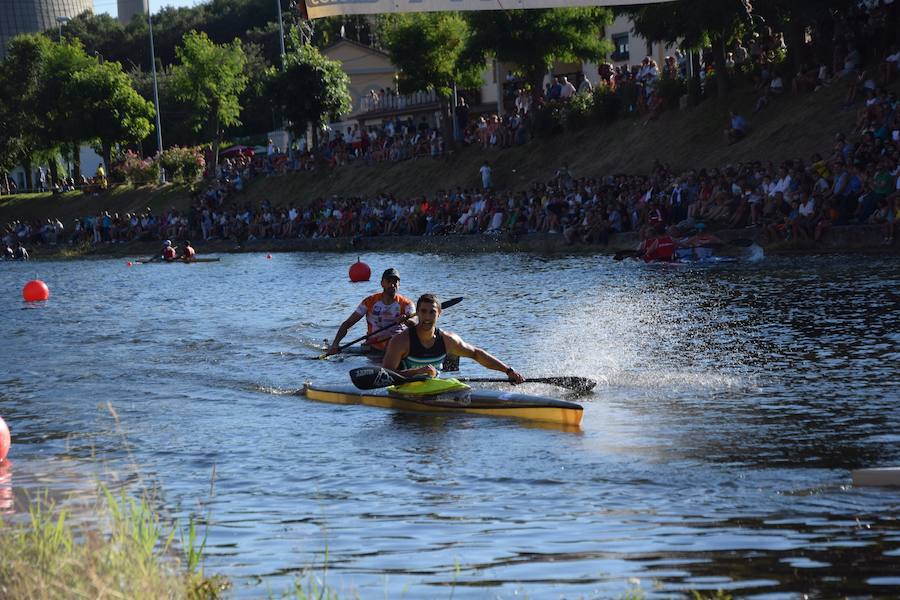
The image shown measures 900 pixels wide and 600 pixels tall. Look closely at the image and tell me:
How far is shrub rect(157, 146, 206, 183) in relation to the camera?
7106 cm

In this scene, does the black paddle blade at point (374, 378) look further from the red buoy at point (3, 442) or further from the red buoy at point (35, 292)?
the red buoy at point (35, 292)

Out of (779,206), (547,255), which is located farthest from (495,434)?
(547,255)

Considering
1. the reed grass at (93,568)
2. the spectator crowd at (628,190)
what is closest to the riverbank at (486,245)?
the spectator crowd at (628,190)

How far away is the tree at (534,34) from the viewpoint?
46031mm

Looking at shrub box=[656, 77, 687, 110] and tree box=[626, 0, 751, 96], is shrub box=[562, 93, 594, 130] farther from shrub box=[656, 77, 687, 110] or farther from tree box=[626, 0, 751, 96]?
tree box=[626, 0, 751, 96]

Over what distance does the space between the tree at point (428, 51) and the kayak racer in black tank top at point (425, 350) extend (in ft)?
124

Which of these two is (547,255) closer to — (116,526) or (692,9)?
(692,9)

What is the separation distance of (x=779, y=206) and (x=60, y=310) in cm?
1625

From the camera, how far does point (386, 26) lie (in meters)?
54.8

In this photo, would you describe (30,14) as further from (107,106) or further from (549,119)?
(549,119)

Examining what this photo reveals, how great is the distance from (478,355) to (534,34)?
3435cm

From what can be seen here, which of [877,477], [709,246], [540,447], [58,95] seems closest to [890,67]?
[709,246]

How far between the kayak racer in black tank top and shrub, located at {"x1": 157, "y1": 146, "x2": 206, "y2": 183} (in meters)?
58.8

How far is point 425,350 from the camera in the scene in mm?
13672
